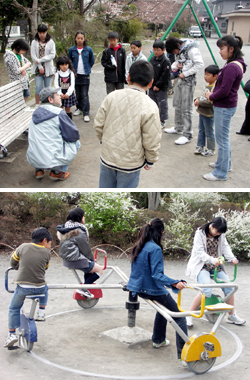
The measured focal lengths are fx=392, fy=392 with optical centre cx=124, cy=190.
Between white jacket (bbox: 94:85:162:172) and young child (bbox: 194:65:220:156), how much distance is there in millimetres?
2615

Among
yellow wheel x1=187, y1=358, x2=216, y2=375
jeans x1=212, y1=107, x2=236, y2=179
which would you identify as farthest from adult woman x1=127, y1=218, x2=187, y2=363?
jeans x1=212, y1=107, x2=236, y2=179

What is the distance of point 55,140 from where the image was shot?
5805 mm

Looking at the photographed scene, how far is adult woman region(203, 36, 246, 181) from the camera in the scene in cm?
534

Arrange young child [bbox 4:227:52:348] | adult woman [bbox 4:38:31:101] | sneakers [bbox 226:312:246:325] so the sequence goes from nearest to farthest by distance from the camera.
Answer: young child [bbox 4:227:52:348] → sneakers [bbox 226:312:246:325] → adult woman [bbox 4:38:31:101]

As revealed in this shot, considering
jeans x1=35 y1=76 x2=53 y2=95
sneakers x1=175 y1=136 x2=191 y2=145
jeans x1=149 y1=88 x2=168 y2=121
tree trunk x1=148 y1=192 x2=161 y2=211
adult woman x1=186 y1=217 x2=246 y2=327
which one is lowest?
tree trunk x1=148 y1=192 x2=161 y2=211

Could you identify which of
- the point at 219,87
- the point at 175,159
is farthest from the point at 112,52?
the point at 219,87

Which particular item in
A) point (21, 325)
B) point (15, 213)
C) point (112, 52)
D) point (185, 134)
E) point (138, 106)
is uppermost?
point (112, 52)

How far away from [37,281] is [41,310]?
1.33 ft

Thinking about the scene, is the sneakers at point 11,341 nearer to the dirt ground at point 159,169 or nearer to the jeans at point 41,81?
the dirt ground at point 159,169

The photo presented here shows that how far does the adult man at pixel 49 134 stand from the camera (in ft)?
18.9

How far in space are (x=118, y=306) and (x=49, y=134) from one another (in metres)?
2.68

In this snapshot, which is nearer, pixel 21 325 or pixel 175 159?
pixel 21 325

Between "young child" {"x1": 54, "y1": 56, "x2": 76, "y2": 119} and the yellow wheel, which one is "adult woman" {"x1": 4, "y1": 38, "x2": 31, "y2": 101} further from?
the yellow wheel

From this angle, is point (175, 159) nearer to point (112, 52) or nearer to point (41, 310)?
point (112, 52)
